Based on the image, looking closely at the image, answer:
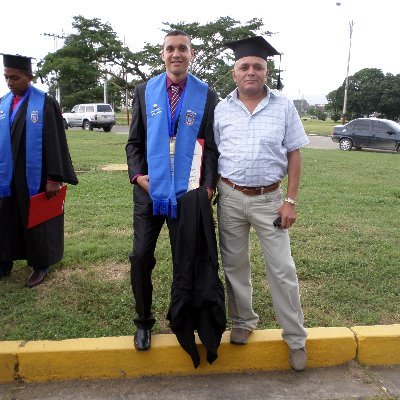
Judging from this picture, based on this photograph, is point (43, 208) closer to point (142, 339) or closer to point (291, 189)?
point (142, 339)

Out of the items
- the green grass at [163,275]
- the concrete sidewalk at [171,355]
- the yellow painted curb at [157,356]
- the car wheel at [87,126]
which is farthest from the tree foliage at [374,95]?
the yellow painted curb at [157,356]

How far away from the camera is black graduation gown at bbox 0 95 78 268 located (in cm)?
394

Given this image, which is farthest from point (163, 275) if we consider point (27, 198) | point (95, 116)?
point (95, 116)

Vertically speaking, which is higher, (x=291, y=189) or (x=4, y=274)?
(x=291, y=189)

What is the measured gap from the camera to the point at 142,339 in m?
3.08

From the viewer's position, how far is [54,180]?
396 centimetres

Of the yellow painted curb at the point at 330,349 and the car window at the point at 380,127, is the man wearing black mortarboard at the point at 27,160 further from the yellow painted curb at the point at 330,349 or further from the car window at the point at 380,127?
the car window at the point at 380,127

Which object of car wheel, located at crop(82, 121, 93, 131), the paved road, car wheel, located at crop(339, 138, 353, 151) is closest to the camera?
the paved road

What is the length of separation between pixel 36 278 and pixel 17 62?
5.80ft

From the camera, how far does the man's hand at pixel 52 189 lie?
13.0ft

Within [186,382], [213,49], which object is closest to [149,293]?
[186,382]

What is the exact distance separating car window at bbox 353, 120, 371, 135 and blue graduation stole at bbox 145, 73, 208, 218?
1750 centimetres

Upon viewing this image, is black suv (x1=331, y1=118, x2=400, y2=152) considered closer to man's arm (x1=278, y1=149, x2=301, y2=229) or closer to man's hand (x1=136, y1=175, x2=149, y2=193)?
man's arm (x1=278, y1=149, x2=301, y2=229)

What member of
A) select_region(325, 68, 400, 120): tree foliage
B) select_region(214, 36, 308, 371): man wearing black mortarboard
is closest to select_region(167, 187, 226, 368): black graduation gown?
select_region(214, 36, 308, 371): man wearing black mortarboard
